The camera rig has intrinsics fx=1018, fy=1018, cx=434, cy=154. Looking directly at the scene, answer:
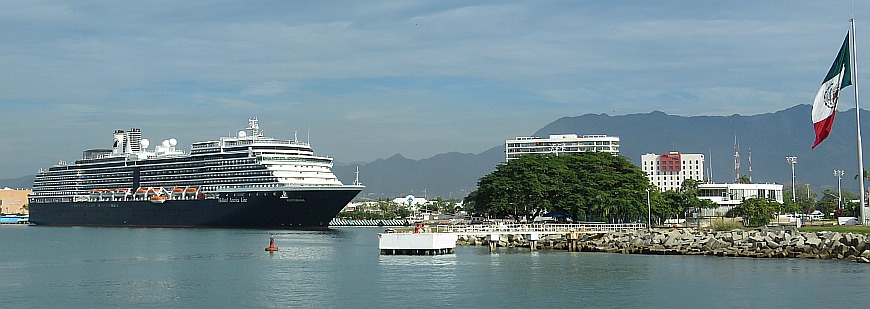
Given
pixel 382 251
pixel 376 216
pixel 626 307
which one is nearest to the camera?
pixel 626 307

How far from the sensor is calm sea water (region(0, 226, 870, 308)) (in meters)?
35.8

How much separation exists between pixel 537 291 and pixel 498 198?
45142 mm

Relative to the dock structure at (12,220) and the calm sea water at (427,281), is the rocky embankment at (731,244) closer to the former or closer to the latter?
the calm sea water at (427,281)

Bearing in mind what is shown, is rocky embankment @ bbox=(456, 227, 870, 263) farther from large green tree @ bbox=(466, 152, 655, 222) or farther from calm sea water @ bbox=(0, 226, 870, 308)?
large green tree @ bbox=(466, 152, 655, 222)

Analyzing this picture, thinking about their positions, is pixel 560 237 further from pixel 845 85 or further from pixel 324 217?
pixel 324 217

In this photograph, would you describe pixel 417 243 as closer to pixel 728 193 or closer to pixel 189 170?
pixel 189 170

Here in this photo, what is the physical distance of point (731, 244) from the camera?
57156mm

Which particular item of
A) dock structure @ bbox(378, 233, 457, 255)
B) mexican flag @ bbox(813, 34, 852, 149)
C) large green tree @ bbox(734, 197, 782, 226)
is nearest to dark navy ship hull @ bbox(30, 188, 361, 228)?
large green tree @ bbox(734, 197, 782, 226)

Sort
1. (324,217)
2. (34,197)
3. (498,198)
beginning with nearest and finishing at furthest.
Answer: (498,198), (324,217), (34,197)

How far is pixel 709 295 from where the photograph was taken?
36938 mm

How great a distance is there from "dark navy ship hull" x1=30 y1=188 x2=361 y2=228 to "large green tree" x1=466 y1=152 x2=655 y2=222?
2752 cm

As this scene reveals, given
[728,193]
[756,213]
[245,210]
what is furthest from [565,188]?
[728,193]

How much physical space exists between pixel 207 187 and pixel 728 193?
71.8 metres

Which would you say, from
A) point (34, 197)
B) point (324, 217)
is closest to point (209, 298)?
point (324, 217)
